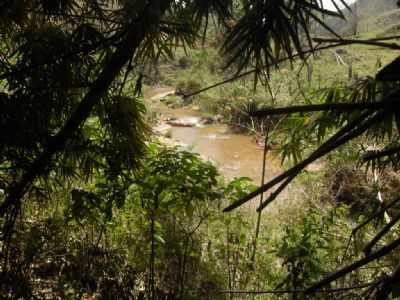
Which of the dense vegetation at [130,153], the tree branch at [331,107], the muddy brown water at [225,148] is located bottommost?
the tree branch at [331,107]

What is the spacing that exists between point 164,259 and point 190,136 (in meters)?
8.30

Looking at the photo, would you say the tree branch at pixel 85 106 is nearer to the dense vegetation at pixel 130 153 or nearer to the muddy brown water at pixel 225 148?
the dense vegetation at pixel 130 153

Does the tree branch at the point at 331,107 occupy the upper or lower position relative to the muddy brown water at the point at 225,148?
lower

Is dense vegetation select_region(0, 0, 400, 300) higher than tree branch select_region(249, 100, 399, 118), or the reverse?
dense vegetation select_region(0, 0, 400, 300)

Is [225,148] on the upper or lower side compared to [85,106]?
upper

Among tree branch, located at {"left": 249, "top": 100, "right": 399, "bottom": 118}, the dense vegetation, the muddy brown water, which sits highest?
the muddy brown water

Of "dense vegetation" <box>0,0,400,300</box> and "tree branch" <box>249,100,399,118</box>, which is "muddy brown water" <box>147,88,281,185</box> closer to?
"dense vegetation" <box>0,0,400,300</box>

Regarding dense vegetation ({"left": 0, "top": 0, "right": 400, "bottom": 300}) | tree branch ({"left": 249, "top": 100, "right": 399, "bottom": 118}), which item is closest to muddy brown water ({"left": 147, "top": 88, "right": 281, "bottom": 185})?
dense vegetation ({"left": 0, "top": 0, "right": 400, "bottom": 300})

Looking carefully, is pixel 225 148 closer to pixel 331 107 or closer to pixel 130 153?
pixel 130 153

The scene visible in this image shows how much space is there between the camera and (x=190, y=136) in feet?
34.6

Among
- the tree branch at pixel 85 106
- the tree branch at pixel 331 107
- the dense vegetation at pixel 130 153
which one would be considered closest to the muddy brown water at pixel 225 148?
the dense vegetation at pixel 130 153

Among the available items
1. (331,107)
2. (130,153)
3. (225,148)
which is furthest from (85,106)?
(225,148)

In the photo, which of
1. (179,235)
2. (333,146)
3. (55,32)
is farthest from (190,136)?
(333,146)

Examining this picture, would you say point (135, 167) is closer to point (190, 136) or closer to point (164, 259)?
point (164, 259)
